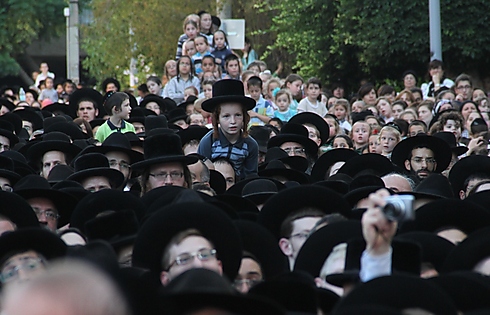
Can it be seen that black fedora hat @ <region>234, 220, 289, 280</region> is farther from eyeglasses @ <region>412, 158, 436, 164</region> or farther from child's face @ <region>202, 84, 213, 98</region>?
child's face @ <region>202, 84, 213, 98</region>

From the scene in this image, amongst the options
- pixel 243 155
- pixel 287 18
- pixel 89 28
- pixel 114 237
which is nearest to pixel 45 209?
pixel 114 237

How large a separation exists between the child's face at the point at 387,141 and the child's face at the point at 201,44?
22.1 ft

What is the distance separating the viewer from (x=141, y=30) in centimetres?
2803

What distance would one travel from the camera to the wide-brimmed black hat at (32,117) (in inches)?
616

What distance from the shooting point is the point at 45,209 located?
802 centimetres

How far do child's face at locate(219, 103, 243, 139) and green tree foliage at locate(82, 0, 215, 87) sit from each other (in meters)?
16.9

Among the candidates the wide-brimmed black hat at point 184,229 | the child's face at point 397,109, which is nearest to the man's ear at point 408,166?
the wide-brimmed black hat at point 184,229

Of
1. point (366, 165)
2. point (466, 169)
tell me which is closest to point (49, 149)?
point (366, 165)

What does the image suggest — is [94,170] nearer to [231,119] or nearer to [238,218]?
[231,119]

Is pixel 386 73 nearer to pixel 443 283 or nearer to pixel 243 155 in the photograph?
pixel 243 155

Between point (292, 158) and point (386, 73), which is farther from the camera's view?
point (386, 73)

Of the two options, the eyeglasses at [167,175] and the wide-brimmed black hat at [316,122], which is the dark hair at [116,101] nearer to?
the wide-brimmed black hat at [316,122]

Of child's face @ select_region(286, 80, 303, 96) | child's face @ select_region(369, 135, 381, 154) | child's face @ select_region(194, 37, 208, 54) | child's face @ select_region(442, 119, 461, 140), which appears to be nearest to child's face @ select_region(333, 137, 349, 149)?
child's face @ select_region(369, 135, 381, 154)

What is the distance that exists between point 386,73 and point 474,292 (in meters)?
22.7
